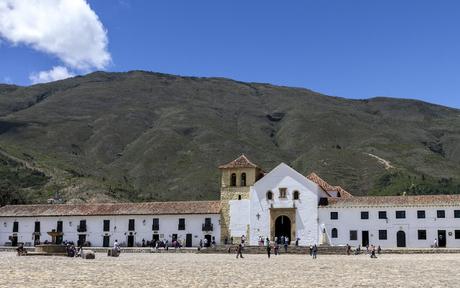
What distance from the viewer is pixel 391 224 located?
52.7 meters

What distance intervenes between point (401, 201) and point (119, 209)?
2654cm

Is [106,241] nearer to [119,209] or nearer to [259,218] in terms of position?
[119,209]

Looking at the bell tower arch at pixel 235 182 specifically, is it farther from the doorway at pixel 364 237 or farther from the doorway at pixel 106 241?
the doorway at pixel 106 241

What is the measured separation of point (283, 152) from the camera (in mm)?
125562

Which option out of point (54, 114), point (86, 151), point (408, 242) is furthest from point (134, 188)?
point (54, 114)

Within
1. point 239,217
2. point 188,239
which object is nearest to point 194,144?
point 188,239

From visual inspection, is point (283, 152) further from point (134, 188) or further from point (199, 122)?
point (134, 188)

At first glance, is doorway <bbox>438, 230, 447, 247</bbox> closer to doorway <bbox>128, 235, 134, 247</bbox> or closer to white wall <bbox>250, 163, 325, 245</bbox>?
white wall <bbox>250, 163, 325, 245</bbox>

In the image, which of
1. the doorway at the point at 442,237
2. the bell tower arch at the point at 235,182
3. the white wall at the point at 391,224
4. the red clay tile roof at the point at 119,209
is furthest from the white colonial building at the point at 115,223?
the doorway at the point at 442,237

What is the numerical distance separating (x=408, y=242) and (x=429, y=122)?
124 m

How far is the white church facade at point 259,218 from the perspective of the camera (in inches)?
2053

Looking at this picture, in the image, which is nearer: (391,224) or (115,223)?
(391,224)

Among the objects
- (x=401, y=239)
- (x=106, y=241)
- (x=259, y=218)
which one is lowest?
(x=106, y=241)

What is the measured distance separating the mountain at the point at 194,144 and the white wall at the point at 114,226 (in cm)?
1584
